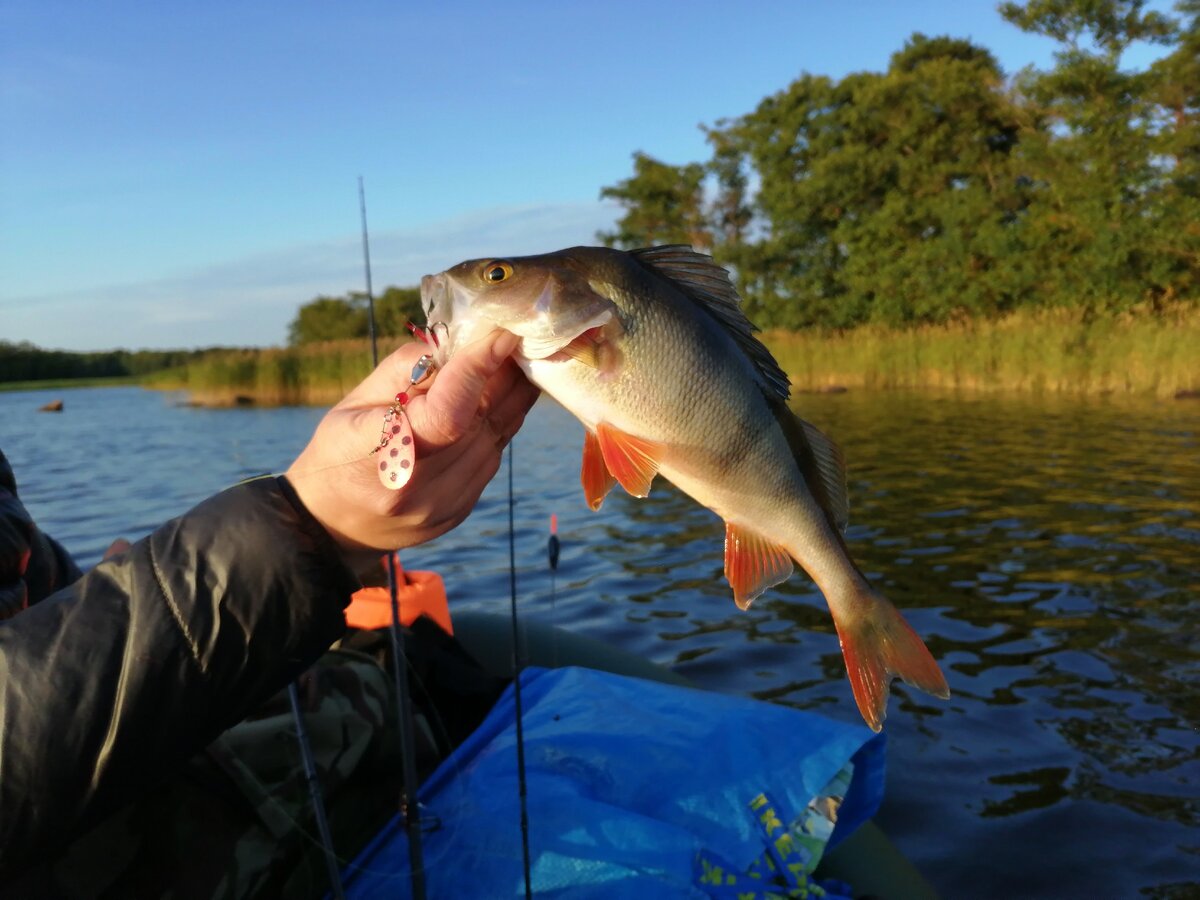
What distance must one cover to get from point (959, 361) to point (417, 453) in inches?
803

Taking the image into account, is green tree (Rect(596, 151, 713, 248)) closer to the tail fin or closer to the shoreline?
the shoreline

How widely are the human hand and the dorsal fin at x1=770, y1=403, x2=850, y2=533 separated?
0.51m

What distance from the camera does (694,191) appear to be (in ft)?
116

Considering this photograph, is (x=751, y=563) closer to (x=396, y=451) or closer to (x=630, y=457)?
(x=630, y=457)

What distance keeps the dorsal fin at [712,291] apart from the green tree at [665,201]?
34.0 m

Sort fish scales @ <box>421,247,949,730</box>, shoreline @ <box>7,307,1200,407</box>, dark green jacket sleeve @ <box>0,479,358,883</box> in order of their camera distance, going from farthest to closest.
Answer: shoreline @ <box>7,307,1200,407</box> → fish scales @ <box>421,247,949,730</box> → dark green jacket sleeve @ <box>0,479,358,883</box>

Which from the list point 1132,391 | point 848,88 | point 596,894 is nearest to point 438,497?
point 596,894

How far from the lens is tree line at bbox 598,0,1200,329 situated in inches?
914

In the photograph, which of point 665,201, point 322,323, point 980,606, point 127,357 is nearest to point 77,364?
point 127,357

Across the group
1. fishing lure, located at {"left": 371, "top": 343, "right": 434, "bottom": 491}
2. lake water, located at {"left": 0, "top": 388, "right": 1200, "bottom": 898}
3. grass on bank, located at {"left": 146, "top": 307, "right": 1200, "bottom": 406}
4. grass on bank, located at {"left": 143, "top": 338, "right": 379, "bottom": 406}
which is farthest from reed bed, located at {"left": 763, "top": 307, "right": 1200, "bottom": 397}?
fishing lure, located at {"left": 371, "top": 343, "right": 434, "bottom": 491}

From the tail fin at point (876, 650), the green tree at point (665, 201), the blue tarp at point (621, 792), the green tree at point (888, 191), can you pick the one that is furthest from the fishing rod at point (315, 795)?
the green tree at point (665, 201)

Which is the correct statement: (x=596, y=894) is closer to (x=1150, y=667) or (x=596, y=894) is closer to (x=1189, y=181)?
(x=1150, y=667)

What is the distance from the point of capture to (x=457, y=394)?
1361 millimetres

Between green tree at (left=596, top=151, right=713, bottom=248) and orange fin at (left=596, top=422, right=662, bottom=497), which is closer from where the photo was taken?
orange fin at (left=596, top=422, right=662, bottom=497)
